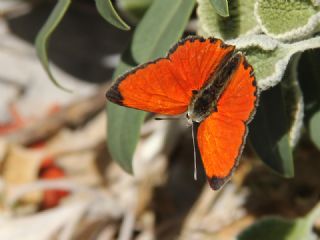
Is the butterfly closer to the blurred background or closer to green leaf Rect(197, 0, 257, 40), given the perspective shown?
green leaf Rect(197, 0, 257, 40)

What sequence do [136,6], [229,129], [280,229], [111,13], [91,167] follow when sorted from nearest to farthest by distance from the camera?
[229,129] < [111,13] < [280,229] < [136,6] < [91,167]

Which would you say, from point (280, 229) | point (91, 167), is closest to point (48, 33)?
point (280, 229)

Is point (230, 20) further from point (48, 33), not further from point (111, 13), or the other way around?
point (48, 33)

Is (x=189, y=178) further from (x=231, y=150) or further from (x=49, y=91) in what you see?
(x=231, y=150)

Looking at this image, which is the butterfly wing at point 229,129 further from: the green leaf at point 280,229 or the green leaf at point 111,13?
the green leaf at point 280,229

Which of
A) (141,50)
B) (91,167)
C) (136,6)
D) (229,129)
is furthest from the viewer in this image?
(91,167)

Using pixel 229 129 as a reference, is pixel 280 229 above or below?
below
